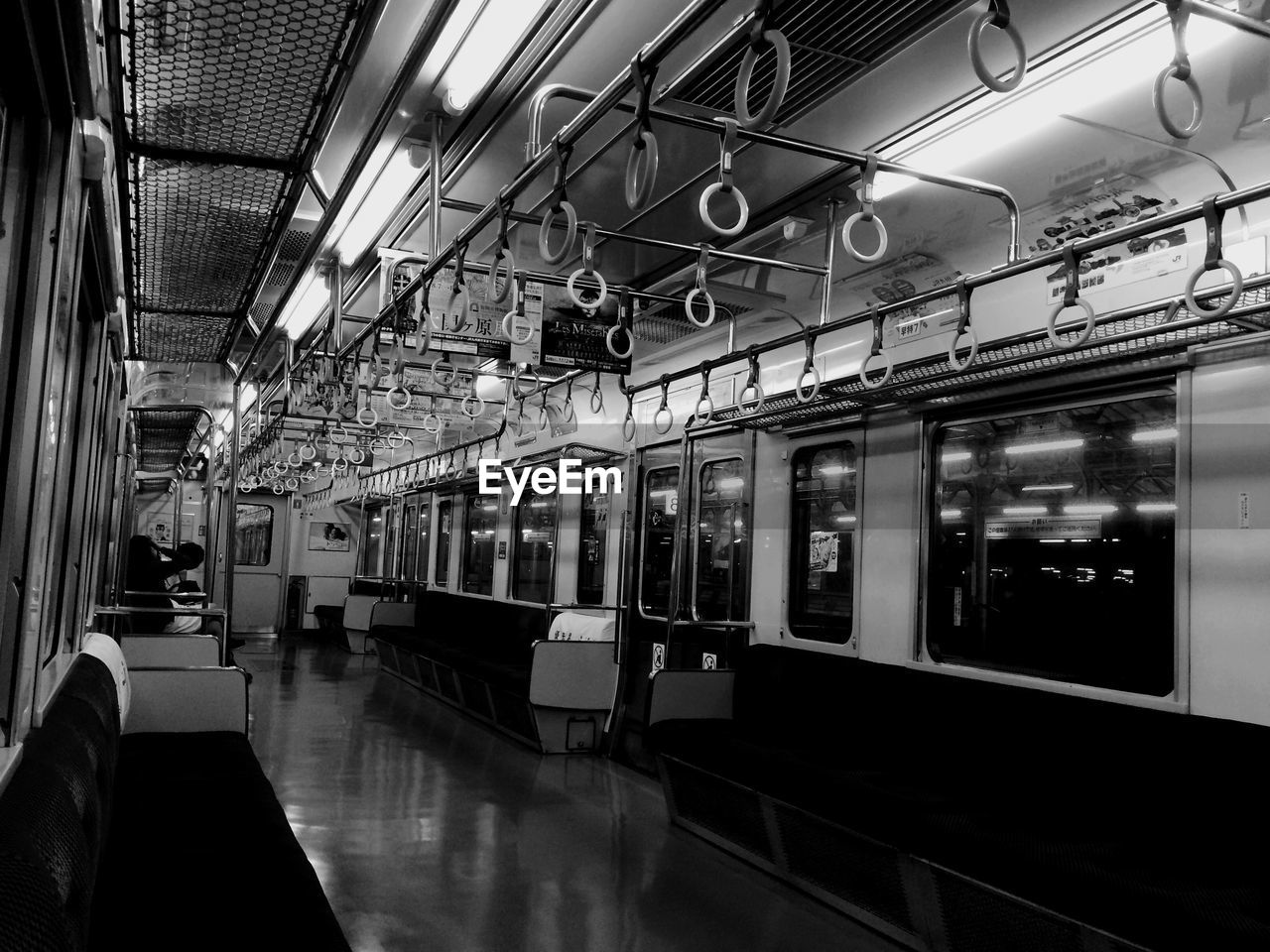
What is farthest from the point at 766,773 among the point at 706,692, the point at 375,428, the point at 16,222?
the point at 375,428

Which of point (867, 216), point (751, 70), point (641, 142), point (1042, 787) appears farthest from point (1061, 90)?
point (1042, 787)

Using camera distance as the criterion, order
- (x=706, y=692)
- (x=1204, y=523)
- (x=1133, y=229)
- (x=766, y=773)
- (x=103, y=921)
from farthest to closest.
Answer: (x=706, y=692)
(x=766, y=773)
(x=1204, y=523)
(x=1133, y=229)
(x=103, y=921)

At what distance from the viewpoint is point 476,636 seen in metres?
9.91

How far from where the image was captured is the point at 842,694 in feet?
16.2

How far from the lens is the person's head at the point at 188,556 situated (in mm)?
8117

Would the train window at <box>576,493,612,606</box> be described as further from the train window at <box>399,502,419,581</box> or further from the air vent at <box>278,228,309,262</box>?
the train window at <box>399,502,419,581</box>

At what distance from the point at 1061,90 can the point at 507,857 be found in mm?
3764

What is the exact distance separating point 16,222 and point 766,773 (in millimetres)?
3401

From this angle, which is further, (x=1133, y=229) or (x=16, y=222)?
(x=1133, y=229)

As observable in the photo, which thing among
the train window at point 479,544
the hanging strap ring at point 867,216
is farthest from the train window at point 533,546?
the hanging strap ring at point 867,216

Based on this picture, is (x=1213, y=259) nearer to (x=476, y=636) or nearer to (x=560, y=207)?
(x=560, y=207)

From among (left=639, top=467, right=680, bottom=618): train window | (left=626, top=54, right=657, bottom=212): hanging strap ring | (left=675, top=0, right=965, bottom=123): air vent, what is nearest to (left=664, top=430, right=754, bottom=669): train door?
(left=639, top=467, right=680, bottom=618): train window

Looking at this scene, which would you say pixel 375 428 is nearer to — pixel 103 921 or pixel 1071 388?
pixel 1071 388

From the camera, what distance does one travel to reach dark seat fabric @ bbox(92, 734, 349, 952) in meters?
2.09
